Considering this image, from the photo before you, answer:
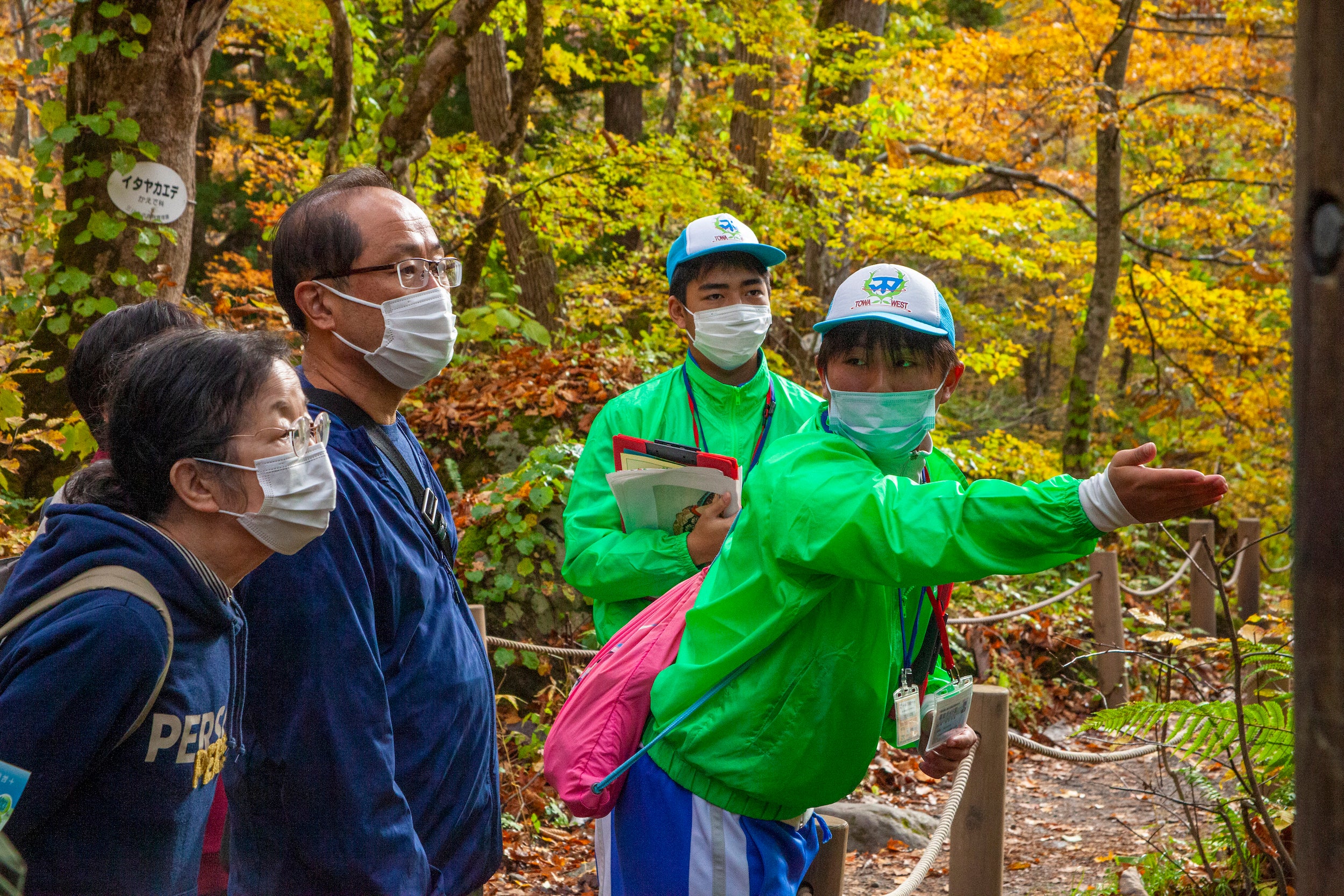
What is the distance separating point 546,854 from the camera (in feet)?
15.8

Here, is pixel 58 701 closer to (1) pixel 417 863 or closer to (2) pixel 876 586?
(1) pixel 417 863

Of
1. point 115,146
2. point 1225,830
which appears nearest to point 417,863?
point 1225,830

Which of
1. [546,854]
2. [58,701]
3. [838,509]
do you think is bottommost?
[546,854]

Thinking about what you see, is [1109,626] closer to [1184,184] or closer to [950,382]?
[950,382]

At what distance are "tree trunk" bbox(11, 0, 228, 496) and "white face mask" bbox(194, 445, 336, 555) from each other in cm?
388

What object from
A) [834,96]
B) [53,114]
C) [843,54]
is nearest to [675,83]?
[834,96]

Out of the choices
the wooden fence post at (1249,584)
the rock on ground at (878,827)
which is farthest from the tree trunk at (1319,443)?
the wooden fence post at (1249,584)

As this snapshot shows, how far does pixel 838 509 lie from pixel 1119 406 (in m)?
18.5

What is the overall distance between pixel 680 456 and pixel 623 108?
1397 centimetres

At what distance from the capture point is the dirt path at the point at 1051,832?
4695 mm

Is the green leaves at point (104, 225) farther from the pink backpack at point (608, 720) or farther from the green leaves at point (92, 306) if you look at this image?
the pink backpack at point (608, 720)

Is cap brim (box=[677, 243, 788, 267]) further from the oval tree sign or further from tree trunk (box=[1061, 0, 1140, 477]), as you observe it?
tree trunk (box=[1061, 0, 1140, 477])

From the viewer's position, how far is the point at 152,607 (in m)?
1.59

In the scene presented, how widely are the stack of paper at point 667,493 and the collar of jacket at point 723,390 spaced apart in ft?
1.78
